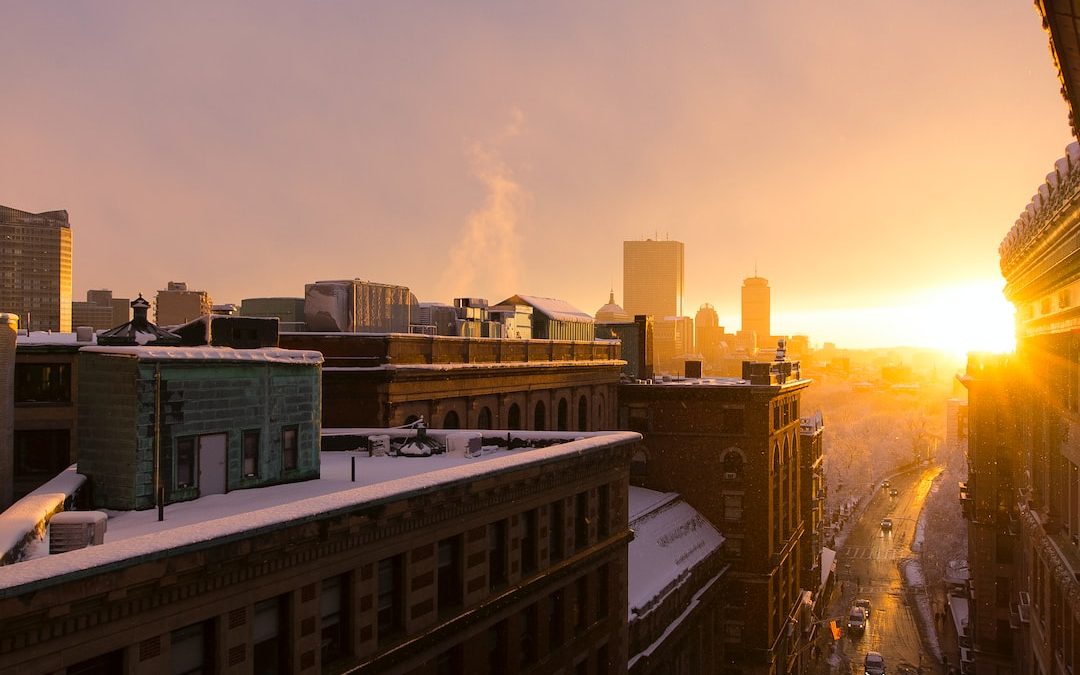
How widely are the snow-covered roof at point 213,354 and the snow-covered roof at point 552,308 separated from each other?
106 feet

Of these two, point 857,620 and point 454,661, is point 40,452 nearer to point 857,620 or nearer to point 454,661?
point 454,661

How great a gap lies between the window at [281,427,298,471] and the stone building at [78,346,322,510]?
3cm

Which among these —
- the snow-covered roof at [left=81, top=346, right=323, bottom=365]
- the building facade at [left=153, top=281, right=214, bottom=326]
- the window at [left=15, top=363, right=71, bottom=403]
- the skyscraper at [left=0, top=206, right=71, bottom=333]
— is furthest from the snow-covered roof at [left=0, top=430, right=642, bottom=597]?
the skyscraper at [left=0, top=206, right=71, bottom=333]

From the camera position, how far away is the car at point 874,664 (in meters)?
63.8

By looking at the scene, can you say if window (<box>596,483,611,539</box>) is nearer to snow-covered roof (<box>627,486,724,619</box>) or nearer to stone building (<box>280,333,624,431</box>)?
snow-covered roof (<box>627,486,724,619</box>)

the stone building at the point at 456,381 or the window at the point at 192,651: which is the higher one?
the stone building at the point at 456,381

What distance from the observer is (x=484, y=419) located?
128 feet

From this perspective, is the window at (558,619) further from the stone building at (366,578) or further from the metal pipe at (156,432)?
the metal pipe at (156,432)

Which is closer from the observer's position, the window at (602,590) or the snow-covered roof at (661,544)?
the window at (602,590)

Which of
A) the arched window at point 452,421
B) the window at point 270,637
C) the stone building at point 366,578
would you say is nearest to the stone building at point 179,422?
the stone building at point 366,578

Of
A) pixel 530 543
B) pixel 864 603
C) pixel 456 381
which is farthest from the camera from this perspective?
pixel 864 603

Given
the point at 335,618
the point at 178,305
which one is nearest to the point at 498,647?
the point at 335,618

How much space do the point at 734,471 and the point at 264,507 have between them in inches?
1759

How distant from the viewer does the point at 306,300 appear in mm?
35750
